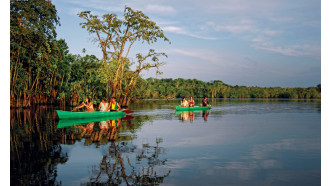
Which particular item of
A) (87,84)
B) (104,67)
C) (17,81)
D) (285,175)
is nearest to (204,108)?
(104,67)

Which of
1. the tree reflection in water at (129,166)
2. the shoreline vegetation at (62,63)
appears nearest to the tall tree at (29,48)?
the shoreline vegetation at (62,63)

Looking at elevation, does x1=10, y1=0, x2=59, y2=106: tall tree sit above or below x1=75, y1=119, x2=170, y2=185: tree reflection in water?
above

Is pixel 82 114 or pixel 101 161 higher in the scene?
pixel 82 114

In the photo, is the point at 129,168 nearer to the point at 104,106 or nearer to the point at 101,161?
the point at 101,161

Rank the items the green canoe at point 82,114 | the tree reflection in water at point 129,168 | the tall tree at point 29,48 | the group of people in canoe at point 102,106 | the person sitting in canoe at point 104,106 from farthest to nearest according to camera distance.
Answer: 1. the tall tree at point 29,48
2. the person sitting in canoe at point 104,106
3. the group of people in canoe at point 102,106
4. the green canoe at point 82,114
5. the tree reflection in water at point 129,168

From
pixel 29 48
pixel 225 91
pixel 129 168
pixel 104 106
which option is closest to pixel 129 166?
pixel 129 168

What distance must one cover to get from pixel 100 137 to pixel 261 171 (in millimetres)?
5654

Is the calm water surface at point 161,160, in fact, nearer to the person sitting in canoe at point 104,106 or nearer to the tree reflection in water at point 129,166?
the tree reflection in water at point 129,166

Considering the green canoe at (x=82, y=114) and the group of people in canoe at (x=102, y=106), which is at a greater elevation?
the group of people in canoe at (x=102, y=106)

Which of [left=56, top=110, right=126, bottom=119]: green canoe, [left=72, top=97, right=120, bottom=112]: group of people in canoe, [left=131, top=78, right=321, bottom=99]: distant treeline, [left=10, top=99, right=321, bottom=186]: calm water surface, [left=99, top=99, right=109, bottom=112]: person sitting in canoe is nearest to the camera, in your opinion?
[left=10, top=99, right=321, bottom=186]: calm water surface

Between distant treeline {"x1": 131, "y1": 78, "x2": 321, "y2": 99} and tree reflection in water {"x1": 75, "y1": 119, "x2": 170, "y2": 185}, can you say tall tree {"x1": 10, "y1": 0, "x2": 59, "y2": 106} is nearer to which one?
tree reflection in water {"x1": 75, "y1": 119, "x2": 170, "y2": 185}

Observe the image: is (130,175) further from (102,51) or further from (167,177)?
(102,51)

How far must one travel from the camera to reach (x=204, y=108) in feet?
83.4

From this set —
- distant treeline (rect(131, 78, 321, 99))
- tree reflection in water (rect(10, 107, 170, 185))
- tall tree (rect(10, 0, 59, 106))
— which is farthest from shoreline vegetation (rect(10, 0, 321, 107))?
distant treeline (rect(131, 78, 321, 99))
